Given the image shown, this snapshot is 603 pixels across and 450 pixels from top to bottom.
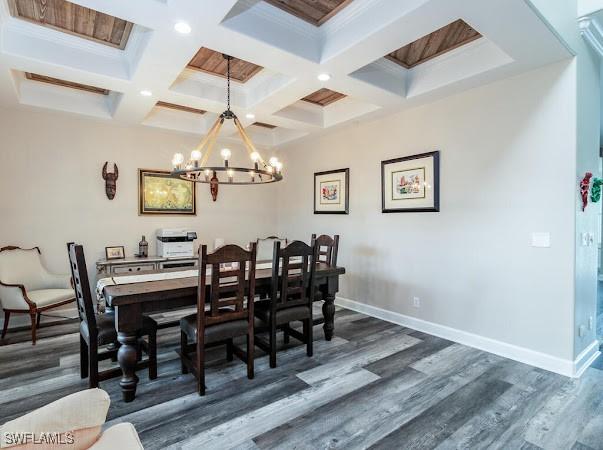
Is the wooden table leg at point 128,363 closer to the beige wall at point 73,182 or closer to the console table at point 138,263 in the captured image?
the console table at point 138,263

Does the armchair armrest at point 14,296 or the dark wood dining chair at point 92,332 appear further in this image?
the armchair armrest at point 14,296

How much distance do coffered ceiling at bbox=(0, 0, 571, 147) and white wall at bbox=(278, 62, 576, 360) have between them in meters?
0.27

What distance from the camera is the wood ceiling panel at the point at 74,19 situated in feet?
8.20

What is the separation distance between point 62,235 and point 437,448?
4649 millimetres

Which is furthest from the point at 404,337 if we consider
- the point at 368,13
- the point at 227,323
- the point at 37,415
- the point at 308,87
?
the point at 37,415

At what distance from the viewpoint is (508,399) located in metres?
2.43

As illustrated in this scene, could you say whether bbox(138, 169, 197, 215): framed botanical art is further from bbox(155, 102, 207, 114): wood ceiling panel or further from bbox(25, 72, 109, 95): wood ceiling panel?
bbox(25, 72, 109, 95): wood ceiling panel

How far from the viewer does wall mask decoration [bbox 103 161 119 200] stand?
4.55 m

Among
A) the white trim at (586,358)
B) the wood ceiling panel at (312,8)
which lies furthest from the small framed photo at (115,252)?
the white trim at (586,358)

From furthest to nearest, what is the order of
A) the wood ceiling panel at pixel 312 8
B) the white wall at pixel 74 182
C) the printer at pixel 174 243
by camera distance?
the printer at pixel 174 243 → the white wall at pixel 74 182 → the wood ceiling panel at pixel 312 8

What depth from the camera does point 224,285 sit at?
2.60 metres

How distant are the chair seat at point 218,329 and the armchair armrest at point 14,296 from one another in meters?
1.97

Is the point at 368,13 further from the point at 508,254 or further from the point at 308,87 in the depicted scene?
the point at 508,254

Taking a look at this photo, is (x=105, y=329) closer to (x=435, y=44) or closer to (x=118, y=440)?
(x=118, y=440)
